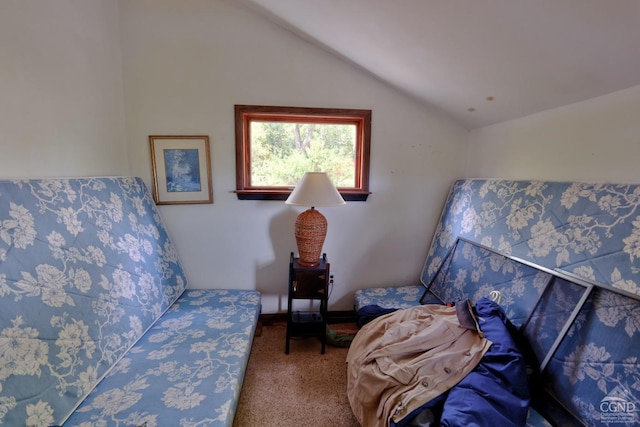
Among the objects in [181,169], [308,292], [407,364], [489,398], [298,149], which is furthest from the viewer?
[298,149]

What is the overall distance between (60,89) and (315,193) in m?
1.53

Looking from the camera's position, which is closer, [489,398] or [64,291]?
[489,398]

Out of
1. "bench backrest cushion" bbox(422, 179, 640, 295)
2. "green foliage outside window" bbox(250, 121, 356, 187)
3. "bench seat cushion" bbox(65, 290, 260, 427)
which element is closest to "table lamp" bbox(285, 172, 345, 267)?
"green foliage outside window" bbox(250, 121, 356, 187)

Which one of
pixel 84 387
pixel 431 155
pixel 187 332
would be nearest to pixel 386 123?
pixel 431 155

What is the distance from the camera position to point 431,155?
7.79 ft

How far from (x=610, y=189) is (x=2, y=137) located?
8.77ft

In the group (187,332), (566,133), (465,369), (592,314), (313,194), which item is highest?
(566,133)

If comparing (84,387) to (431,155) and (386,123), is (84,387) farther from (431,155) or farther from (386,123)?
(431,155)

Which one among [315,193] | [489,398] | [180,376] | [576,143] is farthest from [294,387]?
[576,143]

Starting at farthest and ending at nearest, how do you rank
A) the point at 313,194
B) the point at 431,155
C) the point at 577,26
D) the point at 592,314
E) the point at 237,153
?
the point at 431,155 → the point at 237,153 → the point at 313,194 → the point at 592,314 → the point at 577,26

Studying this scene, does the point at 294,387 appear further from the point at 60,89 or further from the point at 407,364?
the point at 60,89

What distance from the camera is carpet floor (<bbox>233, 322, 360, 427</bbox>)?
4.79ft

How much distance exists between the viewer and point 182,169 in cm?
214

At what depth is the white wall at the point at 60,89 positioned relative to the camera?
1.22 metres
